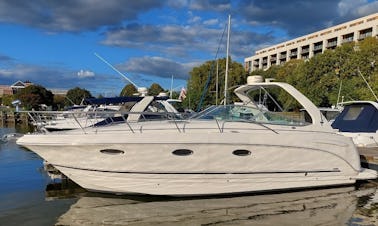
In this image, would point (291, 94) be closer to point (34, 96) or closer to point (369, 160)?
point (369, 160)

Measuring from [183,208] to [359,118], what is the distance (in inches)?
357

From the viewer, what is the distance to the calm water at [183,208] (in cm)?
721

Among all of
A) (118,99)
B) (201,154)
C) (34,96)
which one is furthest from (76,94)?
(201,154)

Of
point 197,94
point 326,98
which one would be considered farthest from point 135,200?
point 197,94

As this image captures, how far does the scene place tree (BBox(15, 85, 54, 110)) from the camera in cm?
7194

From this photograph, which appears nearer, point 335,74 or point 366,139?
point 366,139

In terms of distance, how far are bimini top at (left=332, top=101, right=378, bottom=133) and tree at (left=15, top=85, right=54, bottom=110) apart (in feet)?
212

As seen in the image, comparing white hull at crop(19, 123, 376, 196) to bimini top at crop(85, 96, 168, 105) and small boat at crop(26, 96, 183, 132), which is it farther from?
bimini top at crop(85, 96, 168, 105)

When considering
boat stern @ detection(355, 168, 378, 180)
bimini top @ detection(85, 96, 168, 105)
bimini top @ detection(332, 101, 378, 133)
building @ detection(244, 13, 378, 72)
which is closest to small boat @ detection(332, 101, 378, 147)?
bimini top @ detection(332, 101, 378, 133)

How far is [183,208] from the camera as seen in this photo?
780 centimetres

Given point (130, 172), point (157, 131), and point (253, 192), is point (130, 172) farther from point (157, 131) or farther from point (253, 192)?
point (253, 192)

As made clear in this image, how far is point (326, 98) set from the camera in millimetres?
45625

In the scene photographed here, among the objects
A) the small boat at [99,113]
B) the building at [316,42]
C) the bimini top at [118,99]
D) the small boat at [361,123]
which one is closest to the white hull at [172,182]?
the small boat at [99,113]

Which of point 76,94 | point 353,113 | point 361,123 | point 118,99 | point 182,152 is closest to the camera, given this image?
point 182,152
